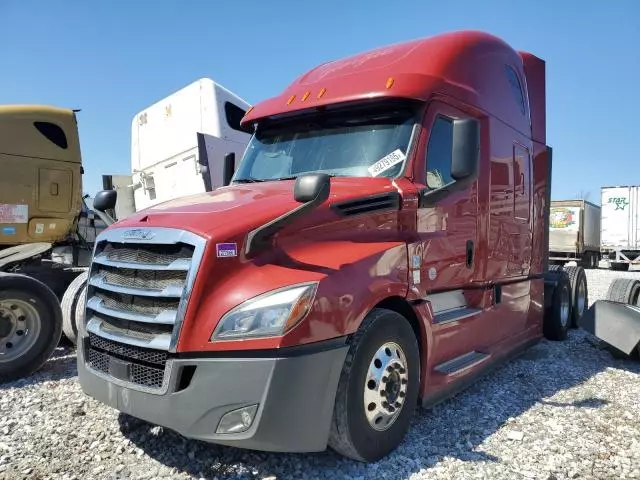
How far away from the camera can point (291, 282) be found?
2.90m

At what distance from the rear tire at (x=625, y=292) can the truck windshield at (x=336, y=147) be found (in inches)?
207

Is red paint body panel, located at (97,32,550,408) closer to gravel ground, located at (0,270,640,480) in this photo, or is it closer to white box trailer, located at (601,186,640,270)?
gravel ground, located at (0,270,640,480)

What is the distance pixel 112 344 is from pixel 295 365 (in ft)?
4.29

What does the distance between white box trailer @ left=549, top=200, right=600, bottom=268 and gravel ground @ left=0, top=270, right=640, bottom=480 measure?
68.3 ft

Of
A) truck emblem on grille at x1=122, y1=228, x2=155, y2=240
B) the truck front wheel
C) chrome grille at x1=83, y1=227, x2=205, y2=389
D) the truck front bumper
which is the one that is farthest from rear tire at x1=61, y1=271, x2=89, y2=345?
the truck front wheel

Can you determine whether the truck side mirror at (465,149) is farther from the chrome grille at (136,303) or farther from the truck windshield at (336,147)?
the chrome grille at (136,303)

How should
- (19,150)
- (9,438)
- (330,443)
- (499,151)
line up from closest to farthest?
(330,443) < (9,438) < (499,151) < (19,150)

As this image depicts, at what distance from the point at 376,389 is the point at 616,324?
4.20 meters

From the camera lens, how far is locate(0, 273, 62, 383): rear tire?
5188 mm

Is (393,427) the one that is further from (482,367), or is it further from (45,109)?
(45,109)

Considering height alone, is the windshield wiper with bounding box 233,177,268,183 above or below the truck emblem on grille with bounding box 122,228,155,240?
above

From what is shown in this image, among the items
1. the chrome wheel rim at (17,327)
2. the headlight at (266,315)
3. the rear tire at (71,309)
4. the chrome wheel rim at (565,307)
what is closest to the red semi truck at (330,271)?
the headlight at (266,315)

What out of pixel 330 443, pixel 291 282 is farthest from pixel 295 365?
pixel 330 443

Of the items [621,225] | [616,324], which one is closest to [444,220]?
[616,324]
